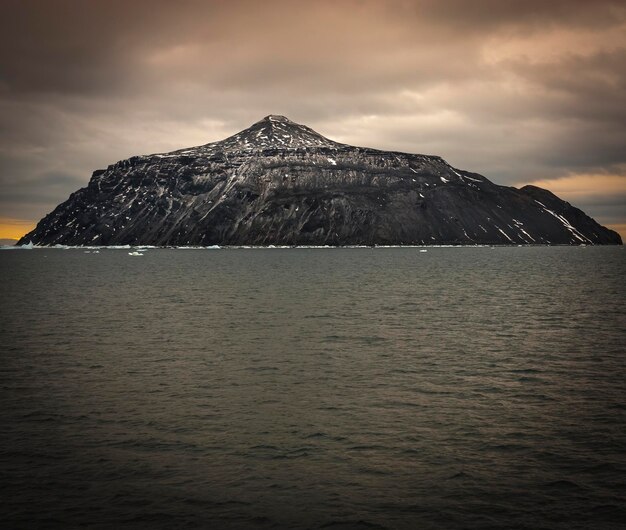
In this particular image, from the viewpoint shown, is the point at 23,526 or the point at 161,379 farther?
the point at 161,379

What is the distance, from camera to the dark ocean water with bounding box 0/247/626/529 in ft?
60.6

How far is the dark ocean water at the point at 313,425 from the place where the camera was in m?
18.5

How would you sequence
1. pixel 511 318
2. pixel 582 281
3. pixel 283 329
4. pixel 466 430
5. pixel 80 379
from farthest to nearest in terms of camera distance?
pixel 582 281 → pixel 511 318 → pixel 283 329 → pixel 80 379 → pixel 466 430

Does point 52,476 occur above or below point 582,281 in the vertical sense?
below

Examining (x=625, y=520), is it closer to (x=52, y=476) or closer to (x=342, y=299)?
(x=52, y=476)

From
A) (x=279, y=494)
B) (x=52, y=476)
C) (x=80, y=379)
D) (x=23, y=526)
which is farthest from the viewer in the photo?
(x=80, y=379)

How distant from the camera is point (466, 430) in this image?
25.8 meters

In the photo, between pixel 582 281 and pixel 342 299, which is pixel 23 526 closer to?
pixel 342 299

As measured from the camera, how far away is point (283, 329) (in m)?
54.9

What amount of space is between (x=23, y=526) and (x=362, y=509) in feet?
34.1

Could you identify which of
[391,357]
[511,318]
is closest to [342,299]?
[511,318]

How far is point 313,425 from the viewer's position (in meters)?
26.4

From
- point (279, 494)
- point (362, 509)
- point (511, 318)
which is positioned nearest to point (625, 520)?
point (362, 509)

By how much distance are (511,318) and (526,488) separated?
4555 cm
